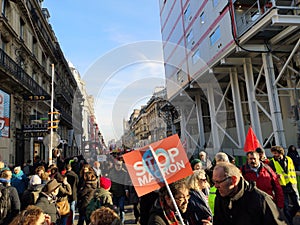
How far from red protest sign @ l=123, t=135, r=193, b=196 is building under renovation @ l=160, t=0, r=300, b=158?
831cm

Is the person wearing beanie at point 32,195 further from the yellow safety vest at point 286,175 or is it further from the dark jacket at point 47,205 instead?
the yellow safety vest at point 286,175

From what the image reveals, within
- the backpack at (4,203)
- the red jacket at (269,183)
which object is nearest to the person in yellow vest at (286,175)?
the red jacket at (269,183)

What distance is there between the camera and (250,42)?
11312mm

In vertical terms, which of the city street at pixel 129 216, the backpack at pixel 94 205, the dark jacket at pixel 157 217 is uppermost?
the dark jacket at pixel 157 217

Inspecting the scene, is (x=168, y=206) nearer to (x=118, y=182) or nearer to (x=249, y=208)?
(x=249, y=208)

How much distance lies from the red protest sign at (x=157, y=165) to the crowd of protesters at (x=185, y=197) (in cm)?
17

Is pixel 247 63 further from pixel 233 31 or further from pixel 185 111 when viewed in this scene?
pixel 185 111

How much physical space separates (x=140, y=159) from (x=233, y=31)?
10.2 metres

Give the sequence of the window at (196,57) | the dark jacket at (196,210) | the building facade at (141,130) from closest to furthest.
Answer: the dark jacket at (196,210), the building facade at (141,130), the window at (196,57)

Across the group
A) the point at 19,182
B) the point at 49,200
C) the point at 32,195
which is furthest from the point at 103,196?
the point at 19,182

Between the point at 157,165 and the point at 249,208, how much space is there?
45.4 inches

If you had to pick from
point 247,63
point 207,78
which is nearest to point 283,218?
point 247,63

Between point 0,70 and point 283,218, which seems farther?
point 0,70

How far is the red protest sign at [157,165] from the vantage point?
9.66 ft
